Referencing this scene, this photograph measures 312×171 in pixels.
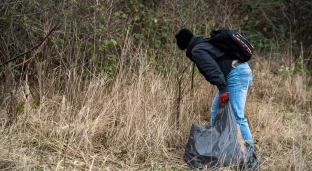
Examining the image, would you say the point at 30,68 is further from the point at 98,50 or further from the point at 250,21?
the point at 250,21

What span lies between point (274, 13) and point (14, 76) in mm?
6818

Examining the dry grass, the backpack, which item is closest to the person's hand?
the backpack

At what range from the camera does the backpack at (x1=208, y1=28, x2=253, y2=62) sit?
4.68 meters

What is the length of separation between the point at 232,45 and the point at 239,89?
18.0 inches

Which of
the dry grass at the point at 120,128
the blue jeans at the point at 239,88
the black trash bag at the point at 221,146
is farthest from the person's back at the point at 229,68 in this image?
the dry grass at the point at 120,128

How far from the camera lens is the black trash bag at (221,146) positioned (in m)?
4.49

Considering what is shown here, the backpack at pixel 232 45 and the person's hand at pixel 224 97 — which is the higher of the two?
the backpack at pixel 232 45

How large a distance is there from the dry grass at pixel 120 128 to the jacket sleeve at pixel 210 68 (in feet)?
2.96

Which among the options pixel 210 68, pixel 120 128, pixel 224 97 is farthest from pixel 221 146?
pixel 120 128

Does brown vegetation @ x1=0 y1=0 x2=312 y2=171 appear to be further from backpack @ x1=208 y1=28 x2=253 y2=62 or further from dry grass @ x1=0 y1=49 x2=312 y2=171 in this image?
backpack @ x1=208 y1=28 x2=253 y2=62

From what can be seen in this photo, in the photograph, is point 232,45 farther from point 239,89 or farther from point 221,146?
point 221,146

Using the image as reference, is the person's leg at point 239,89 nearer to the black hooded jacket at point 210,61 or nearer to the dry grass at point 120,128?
the black hooded jacket at point 210,61

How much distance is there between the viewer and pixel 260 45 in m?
9.55

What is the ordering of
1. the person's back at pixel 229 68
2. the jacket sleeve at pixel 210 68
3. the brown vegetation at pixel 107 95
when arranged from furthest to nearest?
the brown vegetation at pixel 107 95
the person's back at pixel 229 68
the jacket sleeve at pixel 210 68
